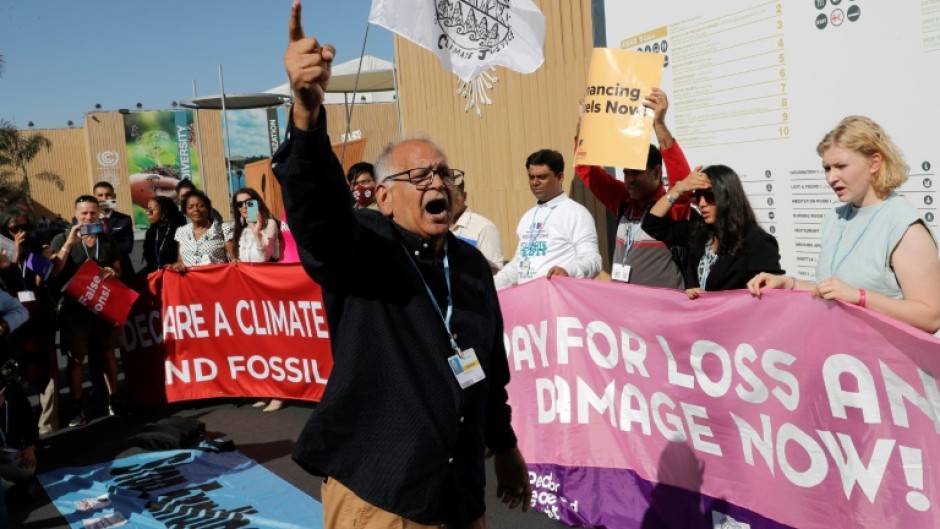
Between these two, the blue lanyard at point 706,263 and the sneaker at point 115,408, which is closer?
the blue lanyard at point 706,263

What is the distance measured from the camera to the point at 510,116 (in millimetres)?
8211

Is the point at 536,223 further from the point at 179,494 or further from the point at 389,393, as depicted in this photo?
the point at 389,393

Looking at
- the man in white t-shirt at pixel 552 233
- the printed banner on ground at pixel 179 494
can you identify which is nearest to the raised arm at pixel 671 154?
the man in white t-shirt at pixel 552 233

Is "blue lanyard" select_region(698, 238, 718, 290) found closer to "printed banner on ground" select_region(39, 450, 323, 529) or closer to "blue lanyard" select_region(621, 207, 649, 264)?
"blue lanyard" select_region(621, 207, 649, 264)

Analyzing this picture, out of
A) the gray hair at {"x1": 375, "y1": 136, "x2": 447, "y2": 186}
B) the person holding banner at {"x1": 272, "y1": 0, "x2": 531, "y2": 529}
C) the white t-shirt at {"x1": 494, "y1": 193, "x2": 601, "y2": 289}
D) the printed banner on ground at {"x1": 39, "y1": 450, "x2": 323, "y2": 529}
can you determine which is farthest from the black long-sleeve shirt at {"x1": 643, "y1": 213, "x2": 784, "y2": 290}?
the printed banner on ground at {"x1": 39, "y1": 450, "x2": 323, "y2": 529}

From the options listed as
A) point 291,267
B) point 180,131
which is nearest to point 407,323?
point 291,267

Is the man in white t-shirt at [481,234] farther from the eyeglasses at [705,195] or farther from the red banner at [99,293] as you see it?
the red banner at [99,293]

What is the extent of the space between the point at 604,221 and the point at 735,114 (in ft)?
6.23

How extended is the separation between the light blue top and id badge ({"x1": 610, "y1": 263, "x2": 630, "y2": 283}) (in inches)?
58.3

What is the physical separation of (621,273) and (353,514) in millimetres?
2941

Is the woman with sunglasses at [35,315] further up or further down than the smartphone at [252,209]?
further down

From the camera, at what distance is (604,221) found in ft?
22.5

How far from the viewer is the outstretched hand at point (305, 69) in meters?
1.75

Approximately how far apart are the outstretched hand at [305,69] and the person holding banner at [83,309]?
6192 mm
